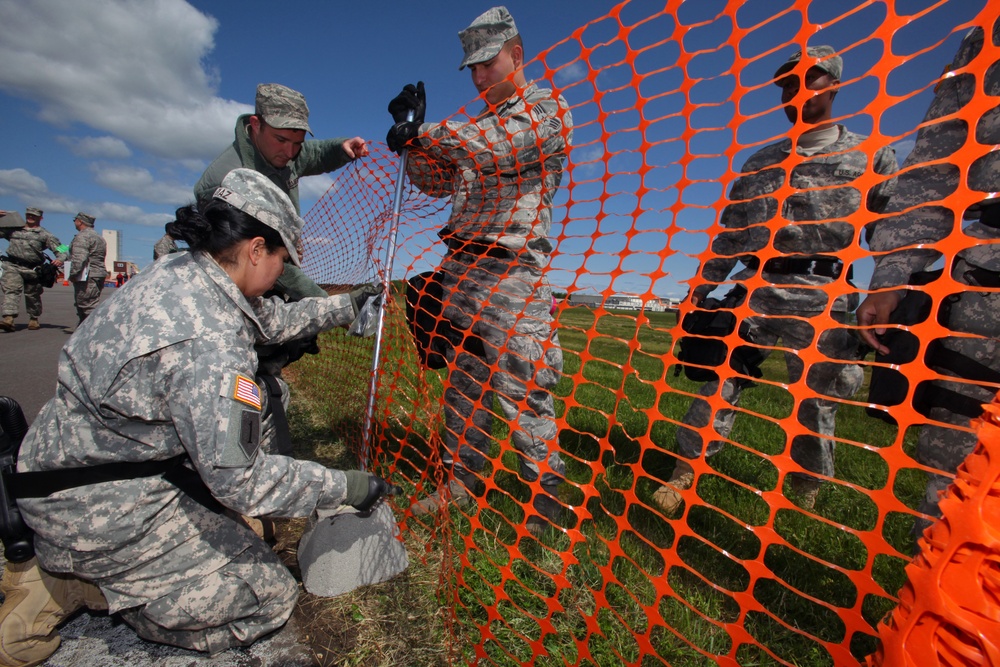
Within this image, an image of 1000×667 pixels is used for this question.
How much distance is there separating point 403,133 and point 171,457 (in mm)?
1892

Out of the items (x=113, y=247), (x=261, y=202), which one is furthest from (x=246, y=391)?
(x=113, y=247)

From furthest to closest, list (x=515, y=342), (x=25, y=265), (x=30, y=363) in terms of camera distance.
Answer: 1. (x=25, y=265)
2. (x=30, y=363)
3. (x=515, y=342)

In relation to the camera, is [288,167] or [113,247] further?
[113,247]

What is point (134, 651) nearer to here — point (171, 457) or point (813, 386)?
point (171, 457)

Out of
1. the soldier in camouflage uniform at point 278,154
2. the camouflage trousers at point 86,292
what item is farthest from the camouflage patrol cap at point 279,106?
the camouflage trousers at point 86,292

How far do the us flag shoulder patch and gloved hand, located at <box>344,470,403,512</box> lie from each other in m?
0.46

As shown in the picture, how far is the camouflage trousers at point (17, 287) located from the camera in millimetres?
8500

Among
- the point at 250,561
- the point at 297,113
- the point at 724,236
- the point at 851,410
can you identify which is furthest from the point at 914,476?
the point at 297,113

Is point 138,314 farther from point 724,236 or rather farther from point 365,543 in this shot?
point 724,236

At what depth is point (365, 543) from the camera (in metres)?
1.97

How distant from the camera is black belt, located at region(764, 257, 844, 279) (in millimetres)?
2592

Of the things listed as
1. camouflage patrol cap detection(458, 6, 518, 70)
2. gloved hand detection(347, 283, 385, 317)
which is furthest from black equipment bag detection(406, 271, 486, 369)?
camouflage patrol cap detection(458, 6, 518, 70)

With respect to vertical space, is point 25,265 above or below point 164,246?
below

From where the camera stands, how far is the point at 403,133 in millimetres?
2596
